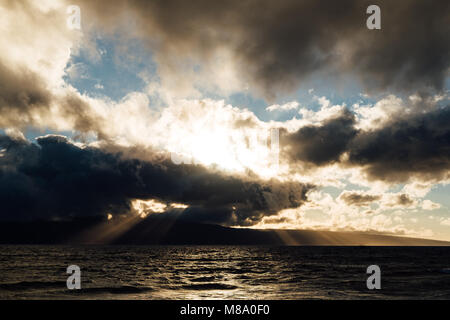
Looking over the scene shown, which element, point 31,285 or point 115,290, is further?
point 31,285

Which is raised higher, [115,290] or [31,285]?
[115,290]

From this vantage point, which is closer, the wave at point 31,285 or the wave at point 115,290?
the wave at point 115,290

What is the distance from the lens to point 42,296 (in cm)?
3131

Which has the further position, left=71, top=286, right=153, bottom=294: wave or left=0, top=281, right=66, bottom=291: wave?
left=0, top=281, right=66, bottom=291: wave
